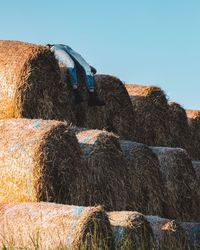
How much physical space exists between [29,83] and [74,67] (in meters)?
1.16

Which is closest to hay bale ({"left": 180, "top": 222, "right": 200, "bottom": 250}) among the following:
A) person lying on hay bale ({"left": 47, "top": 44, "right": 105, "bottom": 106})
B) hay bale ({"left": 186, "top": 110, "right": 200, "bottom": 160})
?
person lying on hay bale ({"left": 47, "top": 44, "right": 105, "bottom": 106})

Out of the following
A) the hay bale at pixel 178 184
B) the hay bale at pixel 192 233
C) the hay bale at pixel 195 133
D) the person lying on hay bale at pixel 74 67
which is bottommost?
the hay bale at pixel 192 233

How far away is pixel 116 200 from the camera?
10.2m

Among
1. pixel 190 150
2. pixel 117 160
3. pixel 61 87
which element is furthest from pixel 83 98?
pixel 190 150

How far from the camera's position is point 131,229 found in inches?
317

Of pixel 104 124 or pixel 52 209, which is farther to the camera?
pixel 104 124

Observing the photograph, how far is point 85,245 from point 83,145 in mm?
3063

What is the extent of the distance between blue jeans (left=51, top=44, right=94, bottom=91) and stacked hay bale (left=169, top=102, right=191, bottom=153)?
2.59 meters

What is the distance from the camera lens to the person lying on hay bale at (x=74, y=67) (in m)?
11.1

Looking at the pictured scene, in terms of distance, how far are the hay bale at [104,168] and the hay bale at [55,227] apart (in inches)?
78.1

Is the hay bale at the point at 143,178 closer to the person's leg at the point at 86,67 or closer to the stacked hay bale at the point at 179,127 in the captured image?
the person's leg at the point at 86,67

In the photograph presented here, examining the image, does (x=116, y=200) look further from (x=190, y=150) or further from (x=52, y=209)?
(x=190, y=150)

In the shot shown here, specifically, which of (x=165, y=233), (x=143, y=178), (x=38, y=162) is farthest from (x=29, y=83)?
(x=165, y=233)

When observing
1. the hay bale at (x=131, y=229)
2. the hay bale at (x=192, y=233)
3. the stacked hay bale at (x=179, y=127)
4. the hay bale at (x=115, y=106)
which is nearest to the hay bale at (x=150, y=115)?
the stacked hay bale at (x=179, y=127)
